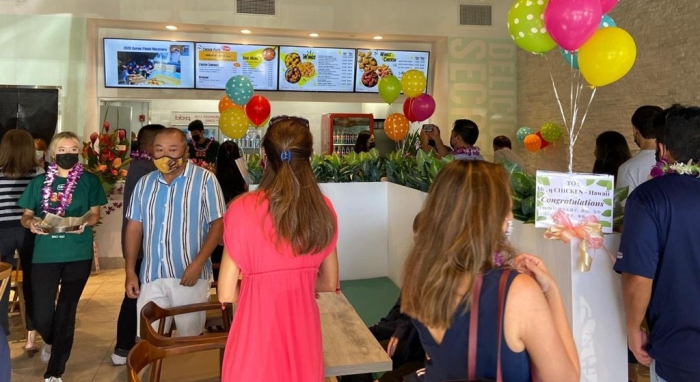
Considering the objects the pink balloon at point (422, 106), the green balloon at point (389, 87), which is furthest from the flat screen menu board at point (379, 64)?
the pink balloon at point (422, 106)

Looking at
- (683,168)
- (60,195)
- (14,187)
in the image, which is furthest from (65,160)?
(683,168)

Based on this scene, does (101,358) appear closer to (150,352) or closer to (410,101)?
(150,352)

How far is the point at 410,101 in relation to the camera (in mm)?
6195

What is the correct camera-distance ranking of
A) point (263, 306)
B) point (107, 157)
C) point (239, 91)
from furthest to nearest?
point (239, 91) < point (107, 157) < point (263, 306)

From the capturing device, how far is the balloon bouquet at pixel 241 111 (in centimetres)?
558

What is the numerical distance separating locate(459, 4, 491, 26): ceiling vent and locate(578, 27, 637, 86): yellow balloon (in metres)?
4.19

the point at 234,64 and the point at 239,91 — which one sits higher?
the point at 234,64

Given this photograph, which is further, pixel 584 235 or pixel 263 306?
pixel 584 235

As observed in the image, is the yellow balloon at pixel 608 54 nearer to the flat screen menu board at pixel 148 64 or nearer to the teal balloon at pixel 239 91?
the teal balloon at pixel 239 91

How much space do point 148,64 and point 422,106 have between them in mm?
3385

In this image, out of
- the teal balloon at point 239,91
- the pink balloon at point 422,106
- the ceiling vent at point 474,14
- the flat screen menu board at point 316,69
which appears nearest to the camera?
the teal balloon at point 239,91

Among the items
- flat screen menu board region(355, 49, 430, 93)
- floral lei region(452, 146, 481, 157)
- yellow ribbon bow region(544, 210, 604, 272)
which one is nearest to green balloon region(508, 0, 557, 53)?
floral lei region(452, 146, 481, 157)

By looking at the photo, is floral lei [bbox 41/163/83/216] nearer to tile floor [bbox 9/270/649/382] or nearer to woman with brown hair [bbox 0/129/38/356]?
woman with brown hair [bbox 0/129/38/356]

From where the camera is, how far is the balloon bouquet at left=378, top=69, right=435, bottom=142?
19.9 ft
